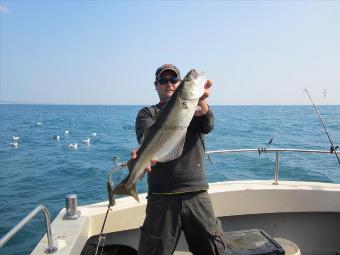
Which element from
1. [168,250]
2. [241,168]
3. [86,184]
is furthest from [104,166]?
[168,250]

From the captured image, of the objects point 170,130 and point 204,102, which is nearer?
point 170,130

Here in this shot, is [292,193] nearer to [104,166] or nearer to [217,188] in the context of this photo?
[217,188]

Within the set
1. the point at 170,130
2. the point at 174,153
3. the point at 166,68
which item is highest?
the point at 166,68

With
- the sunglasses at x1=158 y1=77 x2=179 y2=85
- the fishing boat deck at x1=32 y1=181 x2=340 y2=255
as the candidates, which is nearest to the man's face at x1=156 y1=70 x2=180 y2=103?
the sunglasses at x1=158 y1=77 x2=179 y2=85

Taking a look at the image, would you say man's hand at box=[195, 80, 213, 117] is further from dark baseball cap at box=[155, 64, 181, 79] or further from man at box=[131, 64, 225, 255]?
dark baseball cap at box=[155, 64, 181, 79]

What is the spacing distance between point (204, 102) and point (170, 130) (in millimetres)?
392

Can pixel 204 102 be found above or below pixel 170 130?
above

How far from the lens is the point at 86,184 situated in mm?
16516

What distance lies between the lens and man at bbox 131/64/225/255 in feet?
9.88

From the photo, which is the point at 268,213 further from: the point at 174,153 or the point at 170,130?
the point at 170,130

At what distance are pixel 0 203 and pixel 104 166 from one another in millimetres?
8871

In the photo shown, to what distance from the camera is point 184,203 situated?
3020 mm

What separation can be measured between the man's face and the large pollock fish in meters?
0.51

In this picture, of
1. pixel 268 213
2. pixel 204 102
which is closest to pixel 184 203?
pixel 204 102
